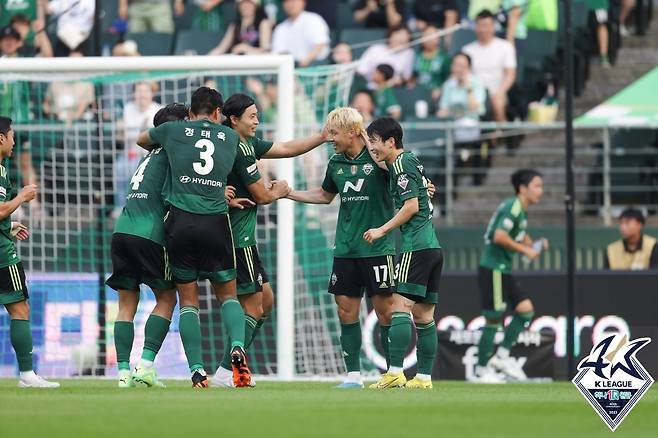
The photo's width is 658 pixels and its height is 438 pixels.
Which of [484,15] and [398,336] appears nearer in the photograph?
[398,336]

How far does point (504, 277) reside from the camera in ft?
53.3

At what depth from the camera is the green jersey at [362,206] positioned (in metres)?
12.0

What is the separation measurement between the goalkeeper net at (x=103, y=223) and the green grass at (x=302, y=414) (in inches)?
191

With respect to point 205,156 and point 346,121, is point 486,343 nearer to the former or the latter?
point 346,121

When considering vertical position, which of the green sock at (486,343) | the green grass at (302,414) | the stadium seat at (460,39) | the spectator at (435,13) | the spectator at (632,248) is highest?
the spectator at (435,13)

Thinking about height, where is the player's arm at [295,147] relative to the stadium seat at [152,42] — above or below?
below

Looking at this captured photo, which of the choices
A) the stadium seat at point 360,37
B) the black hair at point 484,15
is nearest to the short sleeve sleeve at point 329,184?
the black hair at point 484,15

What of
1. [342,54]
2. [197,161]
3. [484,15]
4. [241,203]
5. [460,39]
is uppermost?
[484,15]

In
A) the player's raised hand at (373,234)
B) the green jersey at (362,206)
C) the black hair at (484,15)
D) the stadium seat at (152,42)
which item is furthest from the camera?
the stadium seat at (152,42)

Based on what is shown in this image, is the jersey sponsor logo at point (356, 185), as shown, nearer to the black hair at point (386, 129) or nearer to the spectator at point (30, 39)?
the black hair at point (386, 129)

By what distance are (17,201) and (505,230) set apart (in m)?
6.09

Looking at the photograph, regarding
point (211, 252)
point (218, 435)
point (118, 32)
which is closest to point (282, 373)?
point (211, 252)

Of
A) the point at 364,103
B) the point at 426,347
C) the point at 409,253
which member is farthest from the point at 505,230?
the point at 409,253

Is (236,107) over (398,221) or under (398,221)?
over
